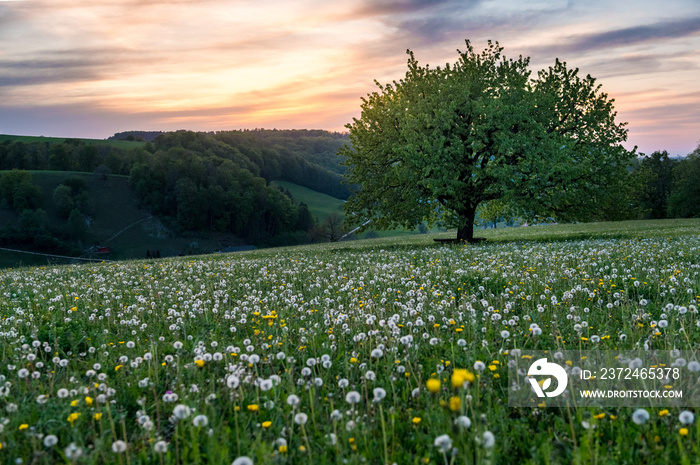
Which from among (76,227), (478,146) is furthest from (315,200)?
(478,146)

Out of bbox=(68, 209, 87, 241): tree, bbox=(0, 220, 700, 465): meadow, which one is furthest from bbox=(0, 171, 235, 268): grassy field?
bbox=(0, 220, 700, 465): meadow

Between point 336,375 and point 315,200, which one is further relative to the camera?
point 315,200

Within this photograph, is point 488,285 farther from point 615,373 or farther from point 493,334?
point 615,373

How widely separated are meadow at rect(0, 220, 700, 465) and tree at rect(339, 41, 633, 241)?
13.9m

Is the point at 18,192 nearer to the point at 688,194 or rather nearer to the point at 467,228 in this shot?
the point at 467,228

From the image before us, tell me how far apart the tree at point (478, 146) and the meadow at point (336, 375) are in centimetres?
1392

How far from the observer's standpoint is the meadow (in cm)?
328

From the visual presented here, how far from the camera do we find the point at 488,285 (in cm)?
936

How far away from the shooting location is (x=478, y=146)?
23.0 metres

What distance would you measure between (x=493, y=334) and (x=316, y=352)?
2318 millimetres

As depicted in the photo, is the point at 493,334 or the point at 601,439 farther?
the point at 493,334

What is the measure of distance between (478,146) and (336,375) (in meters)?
20.1

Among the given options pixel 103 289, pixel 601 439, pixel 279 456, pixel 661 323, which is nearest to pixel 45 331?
pixel 103 289

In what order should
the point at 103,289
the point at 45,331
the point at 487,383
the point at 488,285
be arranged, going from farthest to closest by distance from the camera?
the point at 103,289 < the point at 488,285 < the point at 45,331 < the point at 487,383
